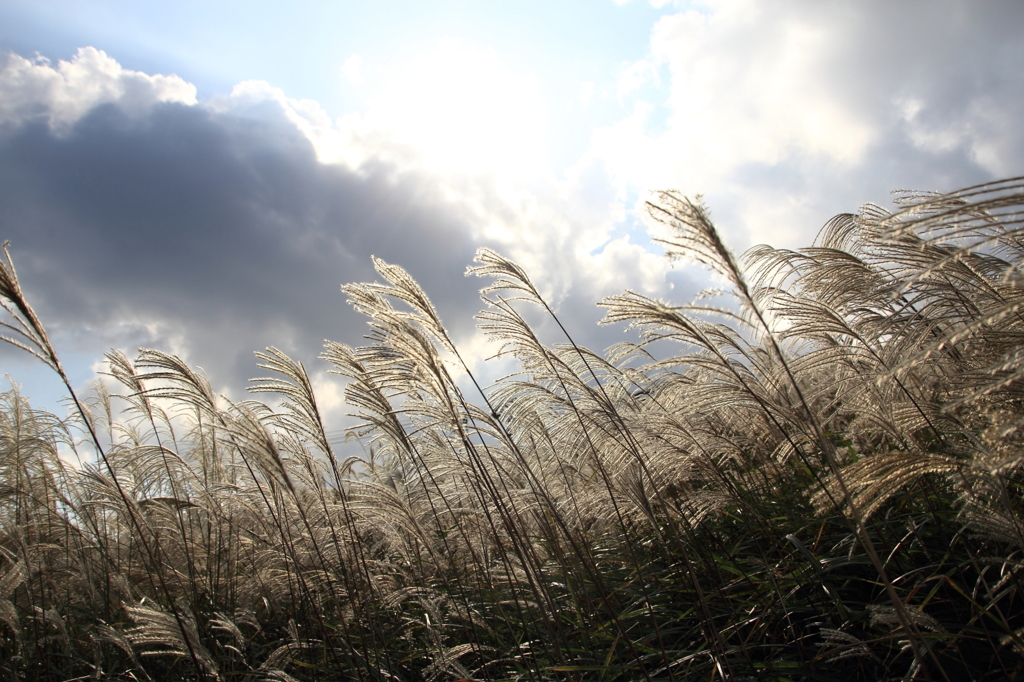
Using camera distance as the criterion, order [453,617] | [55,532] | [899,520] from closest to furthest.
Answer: [899,520] < [453,617] < [55,532]

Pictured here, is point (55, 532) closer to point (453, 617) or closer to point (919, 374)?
point (453, 617)

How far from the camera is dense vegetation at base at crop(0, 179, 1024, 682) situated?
1894mm

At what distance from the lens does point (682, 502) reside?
3.12m

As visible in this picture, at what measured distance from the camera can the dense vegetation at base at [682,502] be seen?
1.89m

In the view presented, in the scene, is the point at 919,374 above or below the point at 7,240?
below

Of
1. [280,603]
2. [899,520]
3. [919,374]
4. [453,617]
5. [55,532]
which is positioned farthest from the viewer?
[55,532]

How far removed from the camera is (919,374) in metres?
2.73

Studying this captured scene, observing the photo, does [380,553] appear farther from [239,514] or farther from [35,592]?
[35,592]

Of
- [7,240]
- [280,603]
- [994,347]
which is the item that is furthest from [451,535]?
[994,347]

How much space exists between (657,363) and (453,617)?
7.36 ft

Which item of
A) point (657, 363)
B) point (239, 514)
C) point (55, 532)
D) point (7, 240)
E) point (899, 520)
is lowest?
point (899, 520)

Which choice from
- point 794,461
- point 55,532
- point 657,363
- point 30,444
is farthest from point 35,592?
point 794,461

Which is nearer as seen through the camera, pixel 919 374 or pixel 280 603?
pixel 919 374

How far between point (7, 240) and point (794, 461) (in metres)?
4.50
